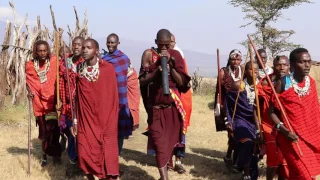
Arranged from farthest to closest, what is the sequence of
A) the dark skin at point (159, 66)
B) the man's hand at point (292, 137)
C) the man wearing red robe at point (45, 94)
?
the man wearing red robe at point (45, 94) → the dark skin at point (159, 66) → the man's hand at point (292, 137)

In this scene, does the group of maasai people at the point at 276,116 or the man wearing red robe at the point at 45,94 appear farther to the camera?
the man wearing red robe at the point at 45,94

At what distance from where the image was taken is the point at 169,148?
5.63 metres

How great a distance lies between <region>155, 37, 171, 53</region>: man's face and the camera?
5.27 metres

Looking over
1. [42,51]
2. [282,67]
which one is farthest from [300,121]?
[42,51]

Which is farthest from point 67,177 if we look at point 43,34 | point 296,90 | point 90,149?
point 43,34

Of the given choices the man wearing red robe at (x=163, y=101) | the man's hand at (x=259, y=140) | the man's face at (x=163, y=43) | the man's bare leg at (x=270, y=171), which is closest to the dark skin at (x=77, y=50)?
the man wearing red robe at (x=163, y=101)

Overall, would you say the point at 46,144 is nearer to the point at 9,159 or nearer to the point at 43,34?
the point at 9,159

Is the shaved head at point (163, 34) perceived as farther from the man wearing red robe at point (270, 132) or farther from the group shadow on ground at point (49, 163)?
the group shadow on ground at point (49, 163)

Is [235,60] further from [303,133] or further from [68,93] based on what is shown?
[68,93]

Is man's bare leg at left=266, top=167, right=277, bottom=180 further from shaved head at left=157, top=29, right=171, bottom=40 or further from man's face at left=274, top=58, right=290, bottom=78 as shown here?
shaved head at left=157, top=29, right=171, bottom=40

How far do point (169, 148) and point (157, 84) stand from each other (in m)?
0.83

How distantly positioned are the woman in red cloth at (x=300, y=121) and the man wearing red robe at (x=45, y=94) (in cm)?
360

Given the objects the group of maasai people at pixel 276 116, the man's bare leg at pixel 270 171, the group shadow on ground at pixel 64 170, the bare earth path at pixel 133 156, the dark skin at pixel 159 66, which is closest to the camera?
the group of maasai people at pixel 276 116

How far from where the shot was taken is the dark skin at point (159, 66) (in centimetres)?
527
